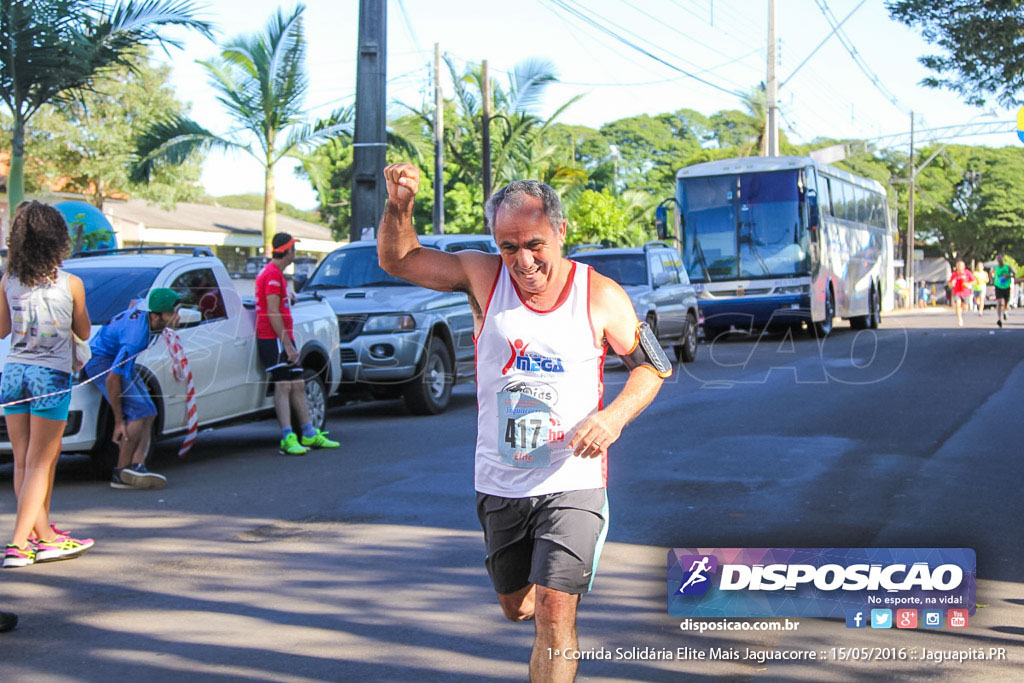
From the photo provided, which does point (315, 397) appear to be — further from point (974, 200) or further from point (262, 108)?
point (974, 200)

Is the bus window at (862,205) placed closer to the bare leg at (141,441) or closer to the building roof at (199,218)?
the building roof at (199,218)

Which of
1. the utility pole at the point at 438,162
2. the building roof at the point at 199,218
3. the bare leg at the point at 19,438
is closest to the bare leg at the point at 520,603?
the bare leg at the point at 19,438

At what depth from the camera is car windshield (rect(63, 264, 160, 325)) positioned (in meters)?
9.49

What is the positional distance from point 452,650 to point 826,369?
1394cm

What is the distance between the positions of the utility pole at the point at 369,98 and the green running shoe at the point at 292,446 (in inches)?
264

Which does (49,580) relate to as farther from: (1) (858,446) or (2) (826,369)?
(2) (826,369)

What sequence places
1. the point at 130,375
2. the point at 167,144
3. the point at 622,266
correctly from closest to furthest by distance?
the point at 130,375
the point at 622,266
the point at 167,144

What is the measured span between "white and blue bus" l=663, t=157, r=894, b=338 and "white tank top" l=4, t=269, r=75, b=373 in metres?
19.9

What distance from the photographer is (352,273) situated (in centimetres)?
1396

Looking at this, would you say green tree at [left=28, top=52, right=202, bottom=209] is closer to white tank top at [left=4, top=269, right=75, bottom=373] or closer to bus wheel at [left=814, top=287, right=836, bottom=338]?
bus wheel at [left=814, top=287, right=836, bottom=338]

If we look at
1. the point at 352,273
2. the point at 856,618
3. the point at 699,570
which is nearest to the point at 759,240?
the point at 352,273

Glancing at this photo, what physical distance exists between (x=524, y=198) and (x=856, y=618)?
2405 millimetres

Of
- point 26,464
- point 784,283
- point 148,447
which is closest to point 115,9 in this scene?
point 148,447

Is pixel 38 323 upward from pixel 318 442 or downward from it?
upward
